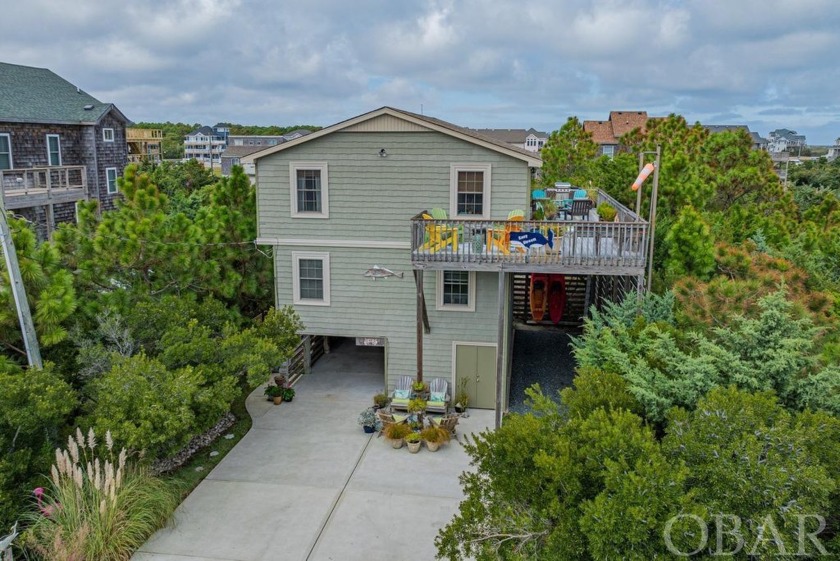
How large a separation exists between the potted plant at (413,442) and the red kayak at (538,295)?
9.07 metres

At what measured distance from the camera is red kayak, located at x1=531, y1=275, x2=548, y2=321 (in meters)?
20.9

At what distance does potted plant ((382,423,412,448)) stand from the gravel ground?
3251 mm

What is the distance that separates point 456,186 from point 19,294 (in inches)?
372

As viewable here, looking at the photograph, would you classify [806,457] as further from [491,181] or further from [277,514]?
[491,181]

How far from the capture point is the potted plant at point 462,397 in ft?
50.3

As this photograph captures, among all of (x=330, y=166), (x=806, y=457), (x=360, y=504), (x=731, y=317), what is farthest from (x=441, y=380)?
(x=806, y=457)

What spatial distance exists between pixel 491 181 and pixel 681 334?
20.3ft

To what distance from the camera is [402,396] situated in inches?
599

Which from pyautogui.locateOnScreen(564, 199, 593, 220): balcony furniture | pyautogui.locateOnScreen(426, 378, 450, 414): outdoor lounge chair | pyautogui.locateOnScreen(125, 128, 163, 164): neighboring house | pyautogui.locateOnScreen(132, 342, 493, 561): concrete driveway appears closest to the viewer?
pyautogui.locateOnScreen(132, 342, 493, 561): concrete driveway

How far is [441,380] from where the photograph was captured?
1567 centimetres

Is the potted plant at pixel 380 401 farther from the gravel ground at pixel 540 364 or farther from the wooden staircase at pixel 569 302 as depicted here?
the wooden staircase at pixel 569 302

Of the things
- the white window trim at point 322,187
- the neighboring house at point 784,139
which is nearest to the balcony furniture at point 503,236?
the white window trim at point 322,187

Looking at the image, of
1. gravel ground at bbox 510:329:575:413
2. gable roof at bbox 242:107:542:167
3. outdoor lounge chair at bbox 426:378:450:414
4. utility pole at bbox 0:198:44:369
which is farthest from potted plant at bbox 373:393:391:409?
utility pole at bbox 0:198:44:369

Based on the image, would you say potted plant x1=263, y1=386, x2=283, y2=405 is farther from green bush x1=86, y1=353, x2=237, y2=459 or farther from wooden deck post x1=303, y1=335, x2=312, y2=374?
green bush x1=86, y1=353, x2=237, y2=459
